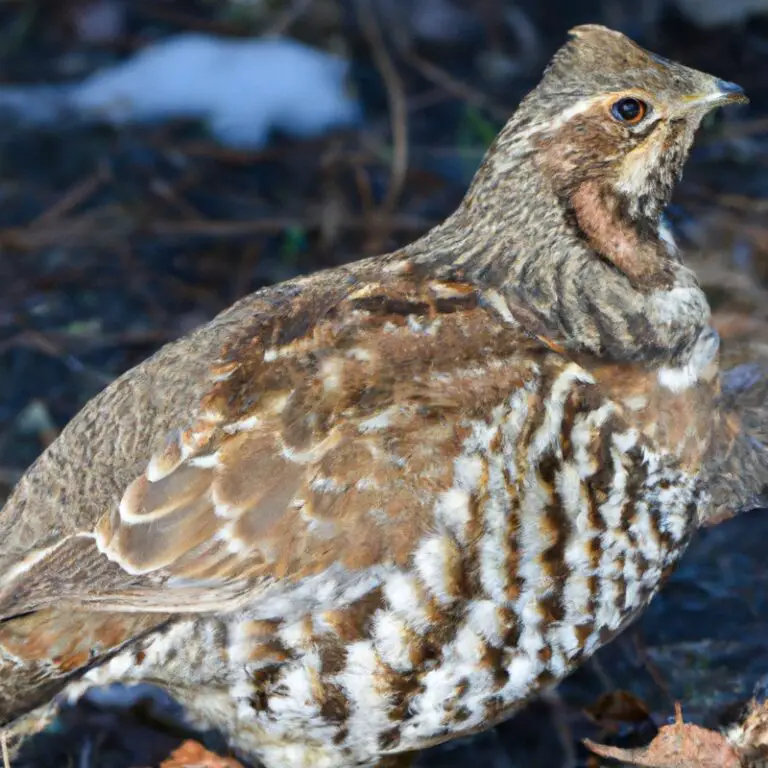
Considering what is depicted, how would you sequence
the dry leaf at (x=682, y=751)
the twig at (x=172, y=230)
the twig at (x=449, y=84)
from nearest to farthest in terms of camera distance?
the dry leaf at (x=682, y=751) → the twig at (x=172, y=230) → the twig at (x=449, y=84)

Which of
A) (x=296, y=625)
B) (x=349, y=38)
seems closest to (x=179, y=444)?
(x=296, y=625)

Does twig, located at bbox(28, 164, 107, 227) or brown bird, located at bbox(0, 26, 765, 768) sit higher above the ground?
twig, located at bbox(28, 164, 107, 227)

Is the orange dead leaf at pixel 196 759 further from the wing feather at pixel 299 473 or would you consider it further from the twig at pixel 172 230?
the twig at pixel 172 230

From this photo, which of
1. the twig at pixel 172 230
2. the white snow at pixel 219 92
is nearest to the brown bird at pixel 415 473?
the twig at pixel 172 230

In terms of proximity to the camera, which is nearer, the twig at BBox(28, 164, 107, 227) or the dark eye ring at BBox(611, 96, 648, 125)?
the dark eye ring at BBox(611, 96, 648, 125)

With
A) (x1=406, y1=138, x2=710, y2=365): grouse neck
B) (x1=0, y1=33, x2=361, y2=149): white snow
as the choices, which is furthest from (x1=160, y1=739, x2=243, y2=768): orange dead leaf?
(x1=0, y1=33, x2=361, y2=149): white snow

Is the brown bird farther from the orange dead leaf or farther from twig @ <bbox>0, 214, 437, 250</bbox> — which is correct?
twig @ <bbox>0, 214, 437, 250</bbox>

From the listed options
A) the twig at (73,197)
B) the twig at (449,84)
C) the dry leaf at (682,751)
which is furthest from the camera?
the twig at (449,84)
